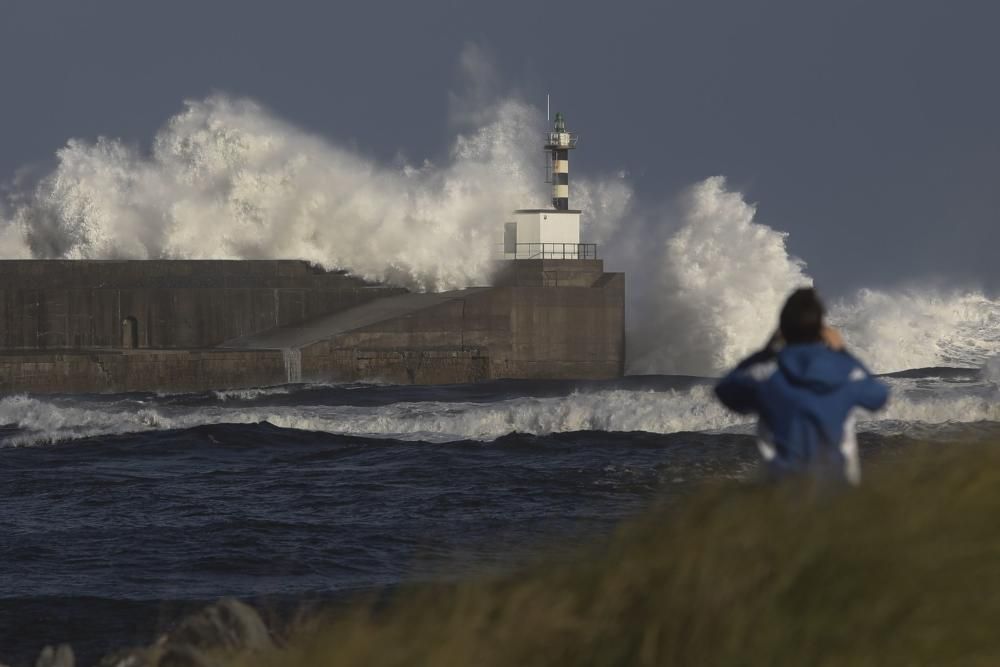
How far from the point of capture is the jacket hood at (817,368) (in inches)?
175

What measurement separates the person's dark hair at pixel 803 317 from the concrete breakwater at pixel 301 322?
29.3 m

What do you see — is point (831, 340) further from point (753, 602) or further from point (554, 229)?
point (554, 229)

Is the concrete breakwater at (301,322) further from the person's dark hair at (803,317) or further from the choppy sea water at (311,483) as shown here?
the person's dark hair at (803,317)

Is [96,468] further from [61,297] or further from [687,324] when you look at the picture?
[687,324]

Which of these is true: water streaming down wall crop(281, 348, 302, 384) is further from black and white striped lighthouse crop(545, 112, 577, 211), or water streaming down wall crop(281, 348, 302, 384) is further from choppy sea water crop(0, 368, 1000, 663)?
black and white striped lighthouse crop(545, 112, 577, 211)

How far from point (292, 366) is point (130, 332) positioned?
5.89 metres

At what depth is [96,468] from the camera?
19453 mm

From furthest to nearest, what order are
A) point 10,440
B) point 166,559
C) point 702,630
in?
point 10,440
point 166,559
point 702,630

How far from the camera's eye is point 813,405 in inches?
175

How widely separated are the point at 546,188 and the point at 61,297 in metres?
15.8

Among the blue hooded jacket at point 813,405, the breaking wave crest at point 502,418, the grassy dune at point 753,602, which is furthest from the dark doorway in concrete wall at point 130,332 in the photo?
the blue hooded jacket at point 813,405

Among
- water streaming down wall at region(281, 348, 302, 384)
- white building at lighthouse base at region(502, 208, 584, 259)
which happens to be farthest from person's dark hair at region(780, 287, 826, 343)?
white building at lighthouse base at region(502, 208, 584, 259)

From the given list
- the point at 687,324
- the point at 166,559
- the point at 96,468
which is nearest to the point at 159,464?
the point at 96,468

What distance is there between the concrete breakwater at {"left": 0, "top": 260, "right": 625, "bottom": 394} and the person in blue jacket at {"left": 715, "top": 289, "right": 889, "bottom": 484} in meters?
29.2
